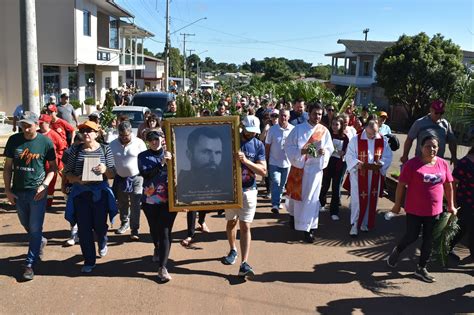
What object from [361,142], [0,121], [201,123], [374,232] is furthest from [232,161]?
[0,121]

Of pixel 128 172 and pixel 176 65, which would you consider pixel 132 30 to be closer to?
pixel 128 172

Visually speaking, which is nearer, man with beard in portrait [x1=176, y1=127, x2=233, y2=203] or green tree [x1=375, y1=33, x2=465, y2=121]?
man with beard in portrait [x1=176, y1=127, x2=233, y2=203]

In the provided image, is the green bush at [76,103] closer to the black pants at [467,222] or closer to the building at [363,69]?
the black pants at [467,222]

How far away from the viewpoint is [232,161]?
535 centimetres

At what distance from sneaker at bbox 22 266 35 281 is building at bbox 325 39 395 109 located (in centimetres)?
4441

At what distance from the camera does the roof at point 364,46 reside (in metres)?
49.6

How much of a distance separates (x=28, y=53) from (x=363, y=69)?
4628cm

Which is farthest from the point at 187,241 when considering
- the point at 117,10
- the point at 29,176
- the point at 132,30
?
the point at 132,30

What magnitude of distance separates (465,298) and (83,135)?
4.59 meters

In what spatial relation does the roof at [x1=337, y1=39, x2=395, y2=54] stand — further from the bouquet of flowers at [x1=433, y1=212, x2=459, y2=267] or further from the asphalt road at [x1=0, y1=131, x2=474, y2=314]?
the bouquet of flowers at [x1=433, y1=212, x2=459, y2=267]

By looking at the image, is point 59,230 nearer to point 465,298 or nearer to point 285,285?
point 285,285

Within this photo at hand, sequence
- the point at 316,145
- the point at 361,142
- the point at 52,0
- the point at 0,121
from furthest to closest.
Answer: the point at 52,0, the point at 0,121, the point at 361,142, the point at 316,145

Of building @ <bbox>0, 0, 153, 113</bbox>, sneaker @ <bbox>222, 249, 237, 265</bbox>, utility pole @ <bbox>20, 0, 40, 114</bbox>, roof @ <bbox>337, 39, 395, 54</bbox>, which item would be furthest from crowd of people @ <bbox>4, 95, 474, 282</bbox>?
roof @ <bbox>337, 39, 395, 54</bbox>

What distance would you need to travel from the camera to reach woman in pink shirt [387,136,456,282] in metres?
5.48
